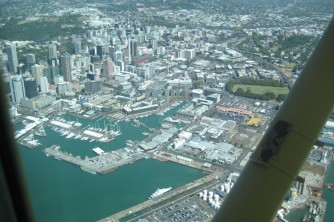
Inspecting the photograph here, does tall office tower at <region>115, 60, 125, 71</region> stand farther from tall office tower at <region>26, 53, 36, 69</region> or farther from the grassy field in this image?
the grassy field

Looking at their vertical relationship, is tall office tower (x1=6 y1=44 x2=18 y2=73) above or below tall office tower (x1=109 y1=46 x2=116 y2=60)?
above

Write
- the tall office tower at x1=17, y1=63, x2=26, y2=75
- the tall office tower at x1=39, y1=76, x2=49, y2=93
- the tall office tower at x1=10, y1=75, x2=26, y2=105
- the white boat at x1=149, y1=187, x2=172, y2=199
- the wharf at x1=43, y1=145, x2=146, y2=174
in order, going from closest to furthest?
the white boat at x1=149, y1=187, x2=172, y2=199, the wharf at x1=43, y1=145, x2=146, y2=174, the tall office tower at x1=10, y1=75, x2=26, y2=105, the tall office tower at x1=39, y1=76, x2=49, y2=93, the tall office tower at x1=17, y1=63, x2=26, y2=75

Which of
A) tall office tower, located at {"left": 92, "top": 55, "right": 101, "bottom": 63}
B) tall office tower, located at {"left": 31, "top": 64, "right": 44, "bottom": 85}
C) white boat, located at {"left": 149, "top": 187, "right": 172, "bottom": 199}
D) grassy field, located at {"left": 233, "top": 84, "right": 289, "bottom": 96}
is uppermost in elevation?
tall office tower, located at {"left": 31, "top": 64, "right": 44, "bottom": 85}

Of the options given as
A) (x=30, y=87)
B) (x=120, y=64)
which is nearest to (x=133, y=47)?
(x=120, y=64)

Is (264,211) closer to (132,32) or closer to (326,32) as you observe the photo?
(326,32)

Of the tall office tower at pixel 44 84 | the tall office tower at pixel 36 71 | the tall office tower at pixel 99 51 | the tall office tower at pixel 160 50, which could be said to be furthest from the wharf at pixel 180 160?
the tall office tower at pixel 160 50

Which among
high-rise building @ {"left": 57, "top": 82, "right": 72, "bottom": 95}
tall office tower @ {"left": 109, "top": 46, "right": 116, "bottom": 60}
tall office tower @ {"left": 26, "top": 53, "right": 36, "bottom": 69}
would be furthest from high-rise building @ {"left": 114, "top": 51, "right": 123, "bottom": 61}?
high-rise building @ {"left": 57, "top": 82, "right": 72, "bottom": 95}
